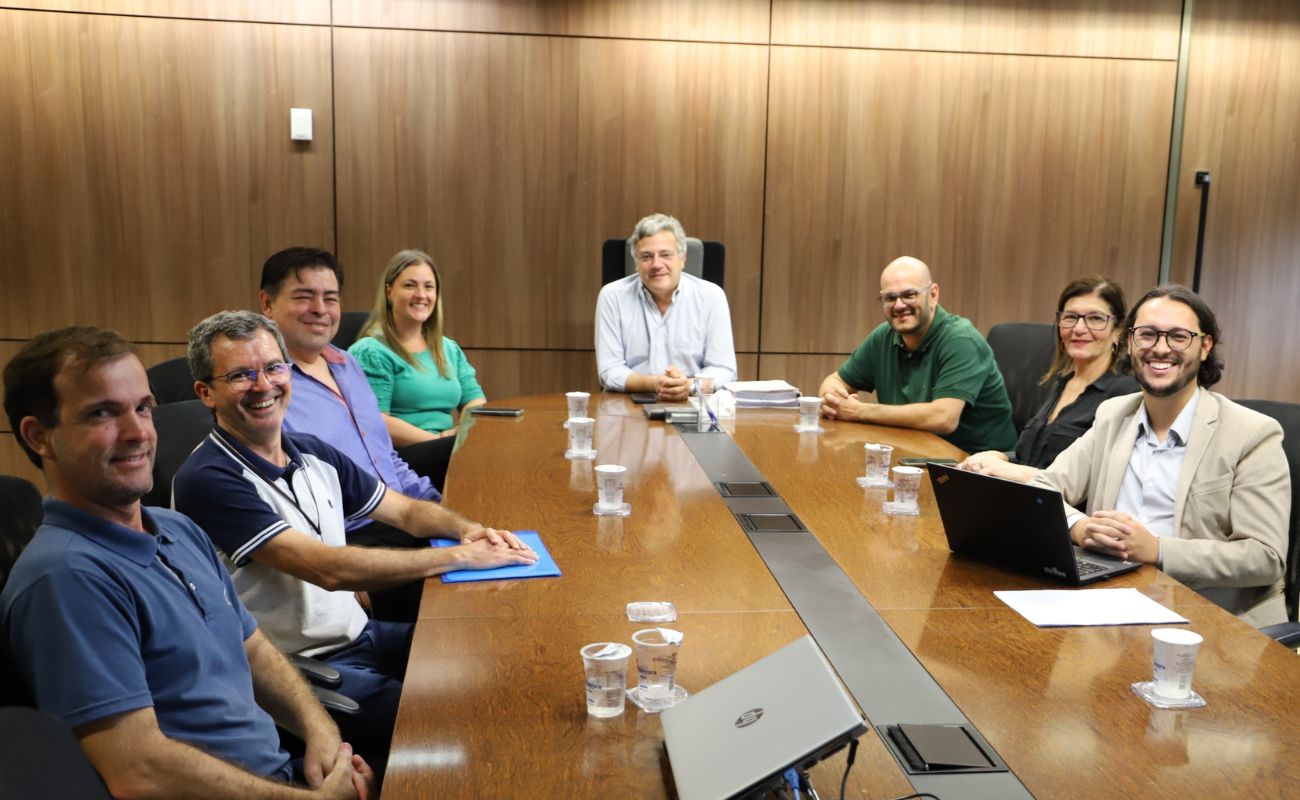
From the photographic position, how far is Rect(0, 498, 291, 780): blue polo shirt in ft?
4.47

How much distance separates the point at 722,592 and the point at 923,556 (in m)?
0.49

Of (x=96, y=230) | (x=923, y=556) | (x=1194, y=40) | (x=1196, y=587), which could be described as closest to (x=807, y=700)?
(x=923, y=556)

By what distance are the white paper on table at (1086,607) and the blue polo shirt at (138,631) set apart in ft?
4.16

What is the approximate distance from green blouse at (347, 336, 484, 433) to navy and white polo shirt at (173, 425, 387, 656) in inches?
63.8

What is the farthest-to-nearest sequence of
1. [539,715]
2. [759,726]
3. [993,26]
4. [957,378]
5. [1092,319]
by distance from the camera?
[993,26] → [957,378] → [1092,319] → [539,715] → [759,726]

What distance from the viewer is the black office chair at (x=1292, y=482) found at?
228 cm

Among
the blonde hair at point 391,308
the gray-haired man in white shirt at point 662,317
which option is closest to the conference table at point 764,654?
the blonde hair at point 391,308

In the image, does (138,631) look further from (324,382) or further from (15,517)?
(324,382)

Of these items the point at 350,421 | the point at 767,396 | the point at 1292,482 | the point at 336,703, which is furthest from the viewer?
the point at 767,396

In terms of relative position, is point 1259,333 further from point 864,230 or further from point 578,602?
point 578,602

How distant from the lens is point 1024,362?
4195 mm

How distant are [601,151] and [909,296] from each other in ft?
7.71

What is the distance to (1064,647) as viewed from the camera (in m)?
1.71

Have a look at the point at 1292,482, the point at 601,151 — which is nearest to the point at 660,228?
the point at 601,151
